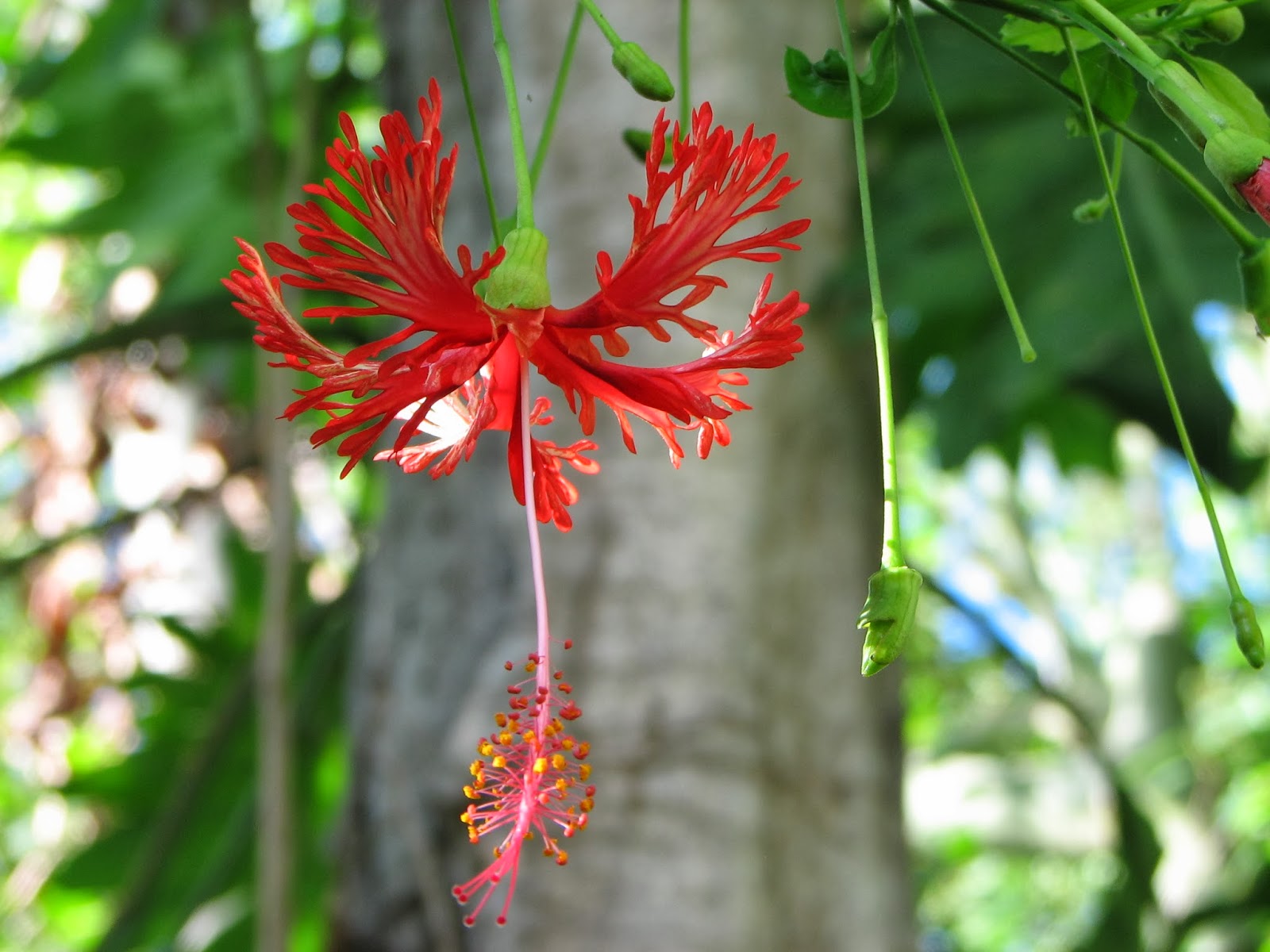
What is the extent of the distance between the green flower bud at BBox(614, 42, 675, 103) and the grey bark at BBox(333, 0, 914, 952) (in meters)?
0.67

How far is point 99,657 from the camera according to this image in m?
2.69

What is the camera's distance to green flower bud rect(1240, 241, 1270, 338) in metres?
0.33

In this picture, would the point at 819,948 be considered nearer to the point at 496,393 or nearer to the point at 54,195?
the point at 496,393

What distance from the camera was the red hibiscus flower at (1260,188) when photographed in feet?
0.99

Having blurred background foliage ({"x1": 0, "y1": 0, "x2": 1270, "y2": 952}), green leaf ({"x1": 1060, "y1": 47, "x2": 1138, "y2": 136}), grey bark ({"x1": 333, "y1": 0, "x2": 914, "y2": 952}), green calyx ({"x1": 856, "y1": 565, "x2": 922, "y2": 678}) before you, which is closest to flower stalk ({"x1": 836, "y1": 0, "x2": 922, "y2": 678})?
green calyx ({"x1": 856, "y1": 565, "x2": 922, "y2": 678})

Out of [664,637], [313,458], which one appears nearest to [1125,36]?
[664,637]

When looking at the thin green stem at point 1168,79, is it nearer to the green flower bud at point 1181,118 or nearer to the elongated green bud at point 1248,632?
the green flower bud at point 1181,118

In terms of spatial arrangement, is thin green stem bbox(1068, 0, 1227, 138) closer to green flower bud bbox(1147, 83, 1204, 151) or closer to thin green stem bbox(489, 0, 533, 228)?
green flower bud bbox(1147, 83, 1204, 151)

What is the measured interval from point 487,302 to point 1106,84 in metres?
0.20

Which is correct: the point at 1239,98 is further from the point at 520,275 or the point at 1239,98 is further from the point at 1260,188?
the point at 520,275

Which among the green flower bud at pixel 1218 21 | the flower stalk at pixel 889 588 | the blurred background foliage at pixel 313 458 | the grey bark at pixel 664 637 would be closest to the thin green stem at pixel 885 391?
the flower stalk at pixel 889 588

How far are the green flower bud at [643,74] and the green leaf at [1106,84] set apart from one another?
4.8 inches

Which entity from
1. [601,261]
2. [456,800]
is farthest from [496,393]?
[456,800]

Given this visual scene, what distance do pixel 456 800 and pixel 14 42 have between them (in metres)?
2.63
